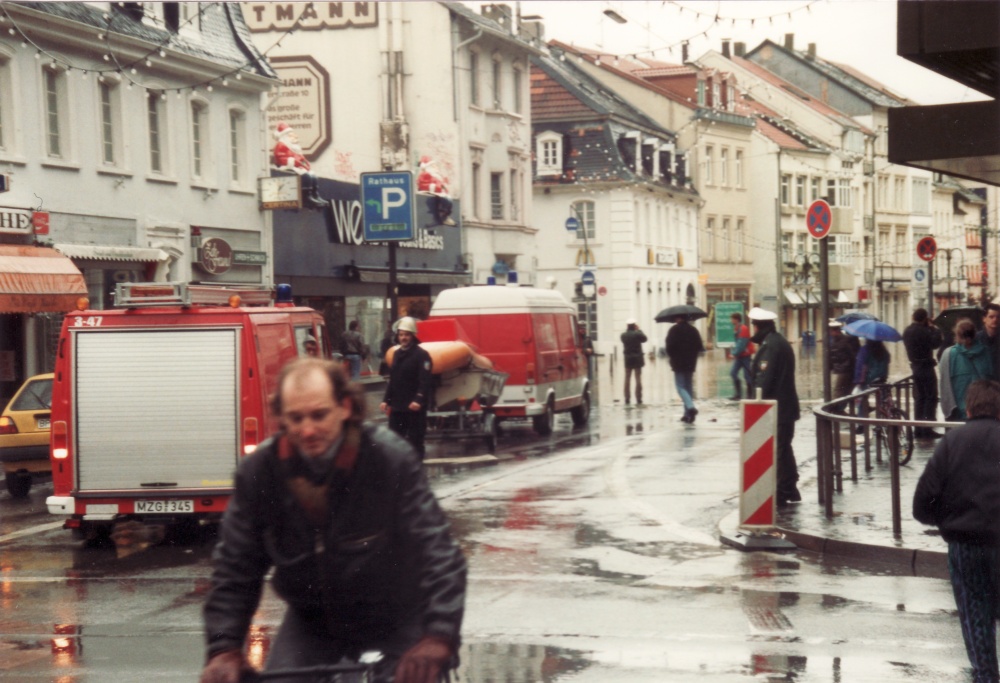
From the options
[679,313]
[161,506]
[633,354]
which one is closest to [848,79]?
[633,354]

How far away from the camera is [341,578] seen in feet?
14.2

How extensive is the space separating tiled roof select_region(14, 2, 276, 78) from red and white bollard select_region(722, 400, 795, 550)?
18.5 metres

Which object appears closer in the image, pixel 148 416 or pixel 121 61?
pixel 148 416

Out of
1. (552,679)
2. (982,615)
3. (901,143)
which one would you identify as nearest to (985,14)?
(901,143)

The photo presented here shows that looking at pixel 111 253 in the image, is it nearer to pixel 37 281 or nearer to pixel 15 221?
pixel 15 221

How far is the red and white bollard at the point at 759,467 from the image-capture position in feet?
42.0

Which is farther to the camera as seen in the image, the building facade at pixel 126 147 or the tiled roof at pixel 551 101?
the tiled roof at pixel 551 101

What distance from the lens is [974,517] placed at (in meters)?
6.98

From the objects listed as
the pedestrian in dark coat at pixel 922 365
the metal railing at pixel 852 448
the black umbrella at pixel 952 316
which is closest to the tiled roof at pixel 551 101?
the black umbrella at pixel 952 316

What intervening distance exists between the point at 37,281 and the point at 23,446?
8432 millimetres

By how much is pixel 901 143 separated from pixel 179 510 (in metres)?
6.77

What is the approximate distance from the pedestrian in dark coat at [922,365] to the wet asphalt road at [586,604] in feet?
20.3

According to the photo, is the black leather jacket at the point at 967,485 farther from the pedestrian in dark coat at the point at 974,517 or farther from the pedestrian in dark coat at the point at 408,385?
the pedestrian in dark coat at the point at 408,385

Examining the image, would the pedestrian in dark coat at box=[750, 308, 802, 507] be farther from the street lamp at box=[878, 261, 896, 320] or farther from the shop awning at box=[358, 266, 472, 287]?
the street lamp at box=[878, 261, 896, 320]
